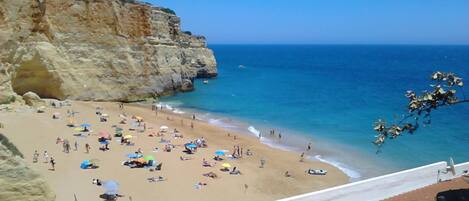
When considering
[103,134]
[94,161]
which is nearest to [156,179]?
[94,161]

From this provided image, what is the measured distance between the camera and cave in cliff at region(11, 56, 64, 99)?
33003mm

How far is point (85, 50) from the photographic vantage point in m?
37.6

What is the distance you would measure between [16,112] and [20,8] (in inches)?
273

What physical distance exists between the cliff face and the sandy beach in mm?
3731

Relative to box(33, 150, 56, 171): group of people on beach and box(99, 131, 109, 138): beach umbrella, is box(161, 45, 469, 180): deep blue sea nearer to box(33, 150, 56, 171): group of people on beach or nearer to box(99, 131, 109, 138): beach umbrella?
box(99, 131, 109, 138): beach umbrella

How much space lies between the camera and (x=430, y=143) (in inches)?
1162

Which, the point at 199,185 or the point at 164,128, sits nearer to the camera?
the point at 199,185

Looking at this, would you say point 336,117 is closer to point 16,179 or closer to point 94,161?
point 94,161

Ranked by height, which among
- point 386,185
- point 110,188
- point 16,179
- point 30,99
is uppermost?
point 16,179

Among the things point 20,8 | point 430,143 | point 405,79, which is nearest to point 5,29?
point 20,8

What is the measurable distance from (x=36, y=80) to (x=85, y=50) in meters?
4.88

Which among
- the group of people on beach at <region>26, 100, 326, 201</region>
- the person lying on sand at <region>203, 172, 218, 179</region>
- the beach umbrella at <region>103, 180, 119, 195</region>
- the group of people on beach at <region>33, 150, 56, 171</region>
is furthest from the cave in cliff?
the person lying on sand at <region>203, 172, 218, 179</region>

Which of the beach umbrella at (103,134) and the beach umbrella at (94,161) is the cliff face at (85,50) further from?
the beach umbrella at (94,161)

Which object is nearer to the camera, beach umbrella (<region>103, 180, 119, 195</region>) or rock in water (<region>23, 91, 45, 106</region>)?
beach umbrella (<region>103, 180, 119, 195</region>)
